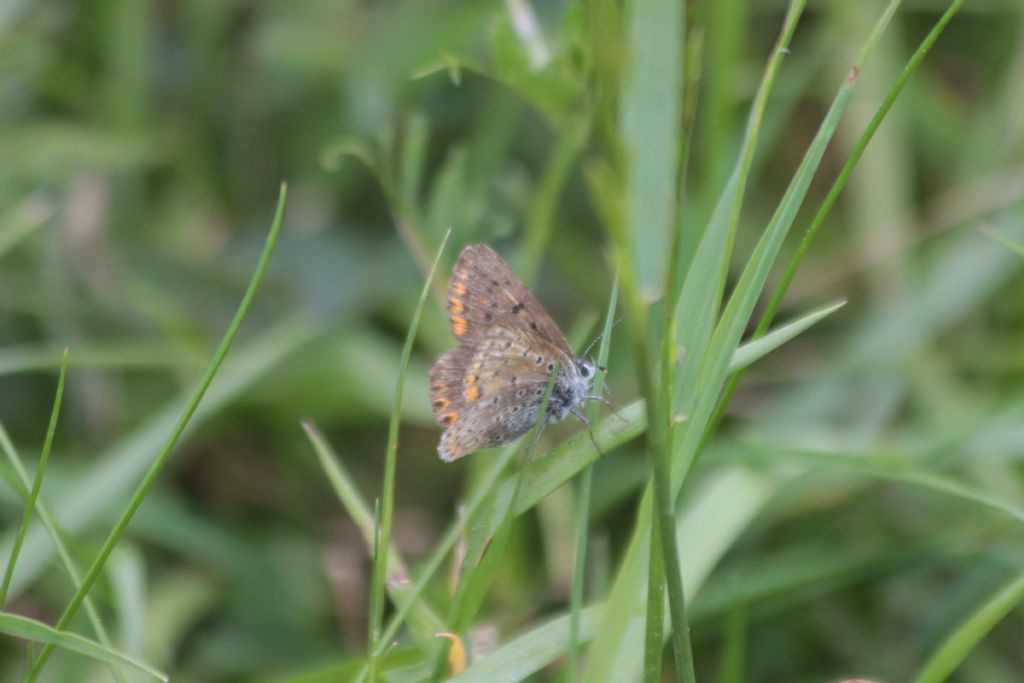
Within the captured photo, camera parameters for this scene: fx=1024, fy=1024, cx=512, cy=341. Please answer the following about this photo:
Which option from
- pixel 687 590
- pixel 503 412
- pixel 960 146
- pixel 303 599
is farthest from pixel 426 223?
pixel 960 146

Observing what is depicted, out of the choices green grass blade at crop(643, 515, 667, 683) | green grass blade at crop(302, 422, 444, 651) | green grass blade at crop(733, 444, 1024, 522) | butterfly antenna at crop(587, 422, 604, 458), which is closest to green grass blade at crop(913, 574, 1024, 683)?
green grass blade at crop(733, 444, 1024, 522)

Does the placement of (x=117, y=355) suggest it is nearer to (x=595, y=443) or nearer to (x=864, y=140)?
(x=595, y=443)

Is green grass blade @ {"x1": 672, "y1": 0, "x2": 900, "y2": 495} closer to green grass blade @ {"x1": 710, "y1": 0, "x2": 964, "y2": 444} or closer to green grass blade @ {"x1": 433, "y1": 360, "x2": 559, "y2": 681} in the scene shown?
green grass blade @ {"x1": 710, "y1": 0, "x2": 964, "y2": 444}

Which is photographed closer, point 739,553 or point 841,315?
point 739,553

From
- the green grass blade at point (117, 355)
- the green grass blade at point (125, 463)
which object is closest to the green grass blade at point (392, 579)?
the green grass blade at point (125, 463)

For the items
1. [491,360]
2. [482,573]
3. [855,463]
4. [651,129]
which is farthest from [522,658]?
[855,463]

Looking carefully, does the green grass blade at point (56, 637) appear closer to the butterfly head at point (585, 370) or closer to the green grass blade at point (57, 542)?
the green grass blade at point (57, 542)

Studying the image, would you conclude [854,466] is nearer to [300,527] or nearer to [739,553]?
[739,553]
